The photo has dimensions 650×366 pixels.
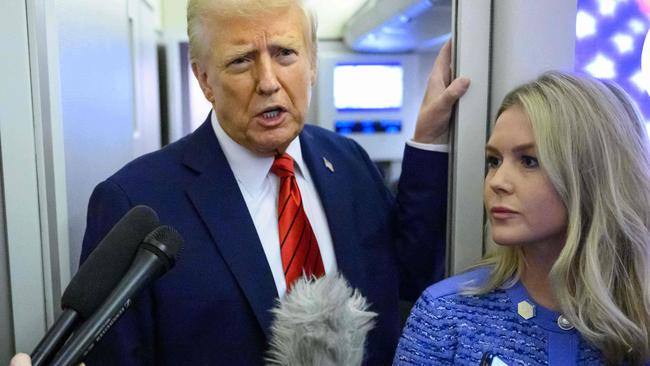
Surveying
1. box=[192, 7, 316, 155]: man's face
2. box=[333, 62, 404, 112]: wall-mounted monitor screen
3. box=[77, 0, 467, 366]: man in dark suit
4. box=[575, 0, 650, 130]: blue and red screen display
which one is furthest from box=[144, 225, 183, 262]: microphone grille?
box=[333, 62, 404, 112]: wall-mounted monitor screen

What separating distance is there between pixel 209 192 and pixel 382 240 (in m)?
0.38

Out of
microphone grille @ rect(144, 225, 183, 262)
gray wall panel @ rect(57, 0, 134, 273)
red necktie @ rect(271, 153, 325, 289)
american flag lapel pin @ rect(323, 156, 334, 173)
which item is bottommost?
red necktie @ rect(271, 153, 325, 289)

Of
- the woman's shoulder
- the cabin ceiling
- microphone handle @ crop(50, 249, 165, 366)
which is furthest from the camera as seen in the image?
the cabin ceiling

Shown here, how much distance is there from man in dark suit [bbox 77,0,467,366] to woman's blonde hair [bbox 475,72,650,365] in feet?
0.64

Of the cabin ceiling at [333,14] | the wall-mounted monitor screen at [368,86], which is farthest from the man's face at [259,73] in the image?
the wall-mounted monitor screen at [368,86]

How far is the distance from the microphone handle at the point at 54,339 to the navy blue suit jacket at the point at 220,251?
17.9 inches

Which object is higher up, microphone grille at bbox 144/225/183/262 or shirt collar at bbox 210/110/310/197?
shirt collar at bbox 210/110/310/197

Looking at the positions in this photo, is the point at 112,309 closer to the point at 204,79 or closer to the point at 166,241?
the point at 166,241

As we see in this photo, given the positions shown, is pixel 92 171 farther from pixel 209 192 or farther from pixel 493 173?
pixel 493 173

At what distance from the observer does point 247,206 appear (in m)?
1.16

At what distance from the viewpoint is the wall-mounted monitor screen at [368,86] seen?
3.10 metres

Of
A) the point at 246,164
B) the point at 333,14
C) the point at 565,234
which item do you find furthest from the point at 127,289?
the point at 333,14

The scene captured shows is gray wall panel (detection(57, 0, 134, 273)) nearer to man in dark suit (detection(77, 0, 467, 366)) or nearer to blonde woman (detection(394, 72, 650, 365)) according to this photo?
man in dark suit (detection(77, 0, 467, 366))

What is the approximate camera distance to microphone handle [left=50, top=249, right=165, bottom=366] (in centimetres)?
56
